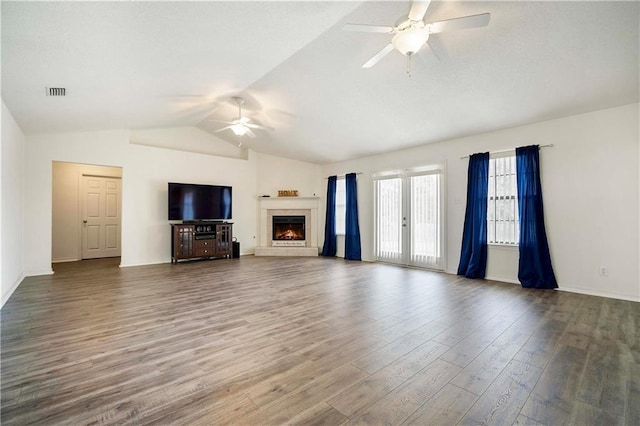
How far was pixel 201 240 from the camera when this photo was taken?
6938 millimetres

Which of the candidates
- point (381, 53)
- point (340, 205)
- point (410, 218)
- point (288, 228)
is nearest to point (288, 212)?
point (288, 228)

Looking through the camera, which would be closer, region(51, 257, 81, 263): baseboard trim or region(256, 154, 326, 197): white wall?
region(51, 257, 81, 263): baseboard trim

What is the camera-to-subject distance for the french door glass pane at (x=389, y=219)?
664cm

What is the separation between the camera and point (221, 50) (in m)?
3.25

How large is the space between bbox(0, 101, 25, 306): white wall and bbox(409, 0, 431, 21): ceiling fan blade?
16.9 feet

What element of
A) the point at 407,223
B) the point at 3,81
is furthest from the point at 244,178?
the point at 3,81

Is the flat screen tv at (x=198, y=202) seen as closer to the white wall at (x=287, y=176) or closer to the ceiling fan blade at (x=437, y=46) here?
the white wall at (x=287, y=176)

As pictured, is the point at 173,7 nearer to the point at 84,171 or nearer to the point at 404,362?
the point at 404,362

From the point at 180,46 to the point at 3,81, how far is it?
2.01 m

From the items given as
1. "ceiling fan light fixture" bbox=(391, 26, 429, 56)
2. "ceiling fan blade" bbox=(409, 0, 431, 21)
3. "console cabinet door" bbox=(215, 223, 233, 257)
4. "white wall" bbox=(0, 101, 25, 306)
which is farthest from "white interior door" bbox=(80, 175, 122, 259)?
"ceiling fan blade" bbox=(409, 0, 431, 21)

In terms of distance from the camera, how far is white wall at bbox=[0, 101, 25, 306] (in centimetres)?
376

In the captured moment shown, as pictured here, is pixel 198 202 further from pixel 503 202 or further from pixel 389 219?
pixel 503 202

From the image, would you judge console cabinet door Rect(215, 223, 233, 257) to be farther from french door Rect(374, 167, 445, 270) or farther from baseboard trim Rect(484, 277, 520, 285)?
baseboard trim Rect(484, 277, 520, 285)

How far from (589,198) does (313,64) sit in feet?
14.7
